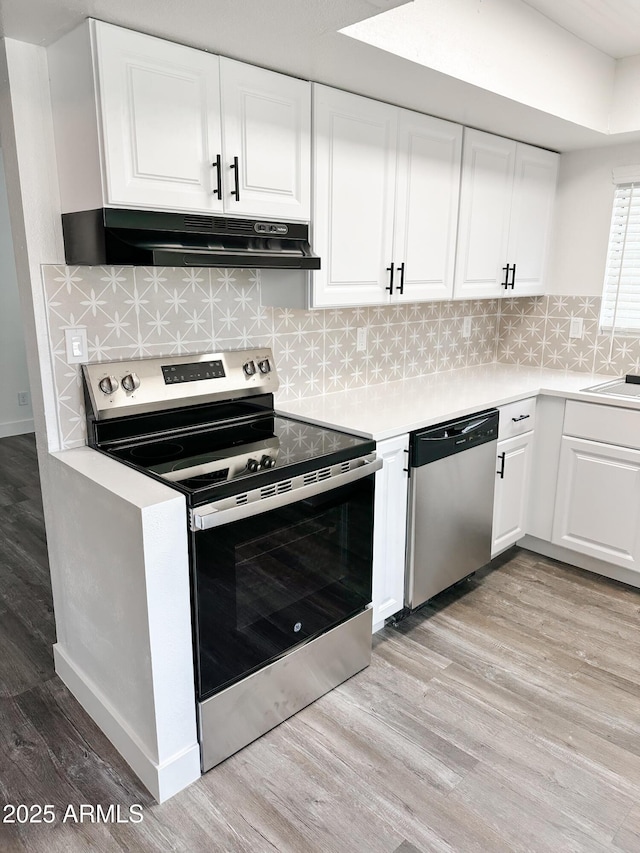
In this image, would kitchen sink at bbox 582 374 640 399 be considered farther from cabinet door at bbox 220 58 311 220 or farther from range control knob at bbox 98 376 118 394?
range control knob at bbox 98 376 118 394

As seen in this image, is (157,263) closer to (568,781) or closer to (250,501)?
(250,501)

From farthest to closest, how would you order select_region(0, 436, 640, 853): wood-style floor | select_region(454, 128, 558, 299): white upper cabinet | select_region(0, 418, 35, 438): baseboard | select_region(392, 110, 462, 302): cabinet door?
select_region(0, 418, 35, 438): baseboard → select_region(454, 128, 558, 299): white upper cabinet → select_region(392, 110, 462, 302): cabinet door → select_region(0, 436, 640, 853): wood-style floor

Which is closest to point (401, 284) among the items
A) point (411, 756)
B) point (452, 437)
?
point (452, 437)

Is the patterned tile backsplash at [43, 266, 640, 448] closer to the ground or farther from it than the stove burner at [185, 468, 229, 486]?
farther from it

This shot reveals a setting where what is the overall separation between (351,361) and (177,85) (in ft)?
4.84

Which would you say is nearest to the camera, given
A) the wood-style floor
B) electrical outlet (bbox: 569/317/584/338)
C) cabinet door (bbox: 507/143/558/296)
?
the wood-style floor

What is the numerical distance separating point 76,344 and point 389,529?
4.36 feet

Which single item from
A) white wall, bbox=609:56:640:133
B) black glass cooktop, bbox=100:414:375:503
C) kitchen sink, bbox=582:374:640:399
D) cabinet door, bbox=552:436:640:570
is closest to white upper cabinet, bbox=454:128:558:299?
white wall, bbox=609:56:640:133

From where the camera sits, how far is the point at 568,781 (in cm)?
188

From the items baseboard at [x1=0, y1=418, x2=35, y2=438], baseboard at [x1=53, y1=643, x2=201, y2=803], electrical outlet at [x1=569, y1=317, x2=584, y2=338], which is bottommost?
baseboard at [x1=53, y1=643, x2=201, y2=803]

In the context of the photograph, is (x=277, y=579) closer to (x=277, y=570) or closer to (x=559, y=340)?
(x=277, y=570)

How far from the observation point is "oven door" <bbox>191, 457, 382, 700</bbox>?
1745 mm

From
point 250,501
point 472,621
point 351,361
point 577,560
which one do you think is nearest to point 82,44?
point 250,501

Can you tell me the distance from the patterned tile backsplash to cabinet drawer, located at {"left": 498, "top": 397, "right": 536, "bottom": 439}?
62cm
